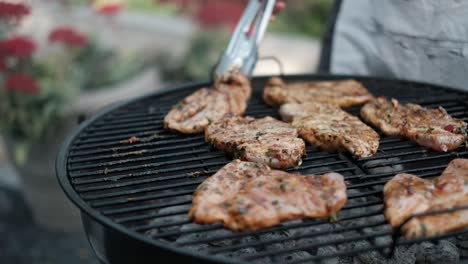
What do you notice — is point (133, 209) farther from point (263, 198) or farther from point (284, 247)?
point (284, 247)

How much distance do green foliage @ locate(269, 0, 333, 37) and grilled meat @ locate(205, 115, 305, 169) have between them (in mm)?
5978

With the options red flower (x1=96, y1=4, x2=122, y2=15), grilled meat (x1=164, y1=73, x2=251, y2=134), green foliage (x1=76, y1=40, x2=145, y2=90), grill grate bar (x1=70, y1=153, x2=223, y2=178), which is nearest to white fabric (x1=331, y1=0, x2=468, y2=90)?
grilled meat (x1=164, y1=73, x2=251, y2=134)

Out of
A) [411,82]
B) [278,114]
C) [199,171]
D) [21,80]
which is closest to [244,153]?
[199,171]

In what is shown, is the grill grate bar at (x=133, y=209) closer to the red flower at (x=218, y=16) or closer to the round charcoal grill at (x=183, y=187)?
the round charcoal grill at (x=183, y=187)

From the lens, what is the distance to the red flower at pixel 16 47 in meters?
4.26

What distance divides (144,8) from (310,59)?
3982 millimetres

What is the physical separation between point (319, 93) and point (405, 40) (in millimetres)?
747

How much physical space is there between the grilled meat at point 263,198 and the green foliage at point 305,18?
21.6 ft

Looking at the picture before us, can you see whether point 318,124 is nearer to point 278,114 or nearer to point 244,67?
point 278,114

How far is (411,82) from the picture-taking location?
313 centimetres

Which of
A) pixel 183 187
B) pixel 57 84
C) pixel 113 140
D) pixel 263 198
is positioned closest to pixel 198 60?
pixel 57 84

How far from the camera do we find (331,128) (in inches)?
98.2

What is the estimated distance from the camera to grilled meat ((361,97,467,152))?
93.7 inches

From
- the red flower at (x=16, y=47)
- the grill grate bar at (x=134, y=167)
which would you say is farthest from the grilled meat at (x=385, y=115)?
the red flower at (x=16, y=47)
